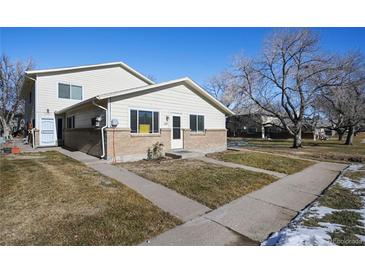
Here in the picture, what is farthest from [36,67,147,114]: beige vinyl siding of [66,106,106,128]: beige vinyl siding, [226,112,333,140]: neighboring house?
[226,112,333,140]: neighboring house

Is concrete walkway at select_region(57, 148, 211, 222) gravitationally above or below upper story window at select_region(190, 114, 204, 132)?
below

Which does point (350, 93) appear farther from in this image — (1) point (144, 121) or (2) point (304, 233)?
(2) point (304, 233)

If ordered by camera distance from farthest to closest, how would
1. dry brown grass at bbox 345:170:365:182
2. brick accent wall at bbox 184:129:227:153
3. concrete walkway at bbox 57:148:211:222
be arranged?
brick accent wall at bbox 184:129:227:153 → dry brown grass at bbox 345:170:365:182 → concrete walkway at bbox 57:148:211:222

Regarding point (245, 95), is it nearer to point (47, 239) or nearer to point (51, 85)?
point (51, 85)

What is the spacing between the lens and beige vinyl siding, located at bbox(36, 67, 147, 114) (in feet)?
50.1

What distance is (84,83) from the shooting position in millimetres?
17047

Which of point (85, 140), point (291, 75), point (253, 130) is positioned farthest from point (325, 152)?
point (253, 130)

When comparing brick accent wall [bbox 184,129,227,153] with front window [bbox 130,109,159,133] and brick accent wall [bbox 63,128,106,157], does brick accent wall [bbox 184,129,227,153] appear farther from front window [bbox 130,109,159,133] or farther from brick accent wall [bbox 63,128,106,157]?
brick accent wall [bbox 63,128,106,157]

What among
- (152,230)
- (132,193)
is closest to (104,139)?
(132,193)

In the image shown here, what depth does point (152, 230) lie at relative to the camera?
11.6 ft

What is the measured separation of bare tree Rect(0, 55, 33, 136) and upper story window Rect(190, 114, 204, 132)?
25.6 metres

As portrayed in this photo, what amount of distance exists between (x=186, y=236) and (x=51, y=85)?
53.5ft

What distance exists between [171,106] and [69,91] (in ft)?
30.9

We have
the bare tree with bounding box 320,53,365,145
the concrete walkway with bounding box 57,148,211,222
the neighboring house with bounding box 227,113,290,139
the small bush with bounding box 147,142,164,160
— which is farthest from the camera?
the neighboring house with bounding box 227,113,290,139
